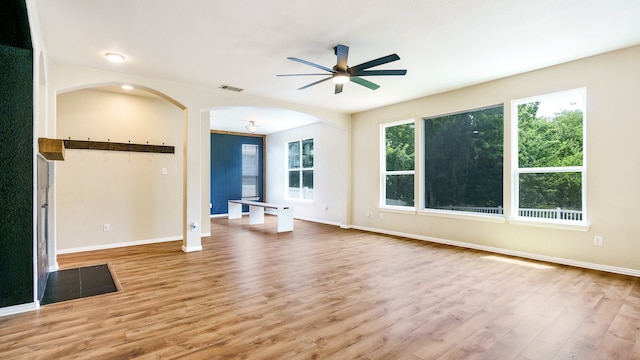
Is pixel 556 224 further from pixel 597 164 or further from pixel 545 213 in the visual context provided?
pixel 597 164

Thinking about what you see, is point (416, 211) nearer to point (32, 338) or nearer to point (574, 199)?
point (574, 199)

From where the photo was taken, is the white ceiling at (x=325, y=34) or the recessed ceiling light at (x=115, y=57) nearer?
the white ceiling at (x=325, y=34)

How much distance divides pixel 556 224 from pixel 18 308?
5990 millimetres

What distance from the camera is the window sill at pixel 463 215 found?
4.94 m

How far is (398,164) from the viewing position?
6.52m

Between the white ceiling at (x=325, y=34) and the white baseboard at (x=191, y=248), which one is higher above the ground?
the white ceiling at (x=325, y=34)

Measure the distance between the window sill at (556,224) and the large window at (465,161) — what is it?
34 cm

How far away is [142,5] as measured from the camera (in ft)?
9.05

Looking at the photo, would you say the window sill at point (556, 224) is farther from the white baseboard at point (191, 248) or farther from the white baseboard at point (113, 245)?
the white baseboard at point (113, 245)

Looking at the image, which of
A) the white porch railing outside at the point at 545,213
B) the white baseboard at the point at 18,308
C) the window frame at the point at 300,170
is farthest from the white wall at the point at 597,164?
the white baseboard at the point at 18,308

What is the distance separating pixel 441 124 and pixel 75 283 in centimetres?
585

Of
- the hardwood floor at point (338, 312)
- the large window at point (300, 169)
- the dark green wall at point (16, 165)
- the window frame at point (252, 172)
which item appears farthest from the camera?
the window frame at point (252, 172)

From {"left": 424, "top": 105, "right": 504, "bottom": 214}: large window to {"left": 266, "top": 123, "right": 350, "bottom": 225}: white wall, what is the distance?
204 cm

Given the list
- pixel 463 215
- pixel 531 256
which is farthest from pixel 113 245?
pixel 531 256
